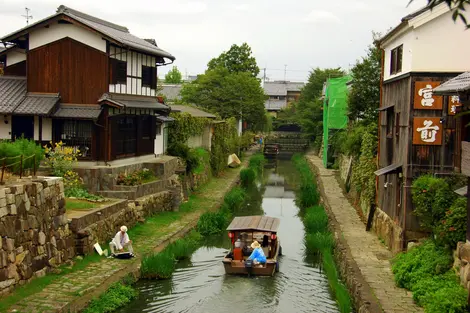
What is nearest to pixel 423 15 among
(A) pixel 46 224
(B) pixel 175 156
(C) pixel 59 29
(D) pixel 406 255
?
(D) pixel 406 255

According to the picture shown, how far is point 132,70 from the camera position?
25.6 m

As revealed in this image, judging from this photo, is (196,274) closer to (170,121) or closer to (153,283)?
(153,283)

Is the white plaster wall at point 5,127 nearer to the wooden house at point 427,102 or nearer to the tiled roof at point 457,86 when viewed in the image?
the wooden house at point 427,102

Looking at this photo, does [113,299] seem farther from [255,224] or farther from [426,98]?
[426,98]

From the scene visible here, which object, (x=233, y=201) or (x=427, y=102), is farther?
(x=233, y=201)

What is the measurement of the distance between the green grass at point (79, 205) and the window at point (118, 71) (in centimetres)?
637

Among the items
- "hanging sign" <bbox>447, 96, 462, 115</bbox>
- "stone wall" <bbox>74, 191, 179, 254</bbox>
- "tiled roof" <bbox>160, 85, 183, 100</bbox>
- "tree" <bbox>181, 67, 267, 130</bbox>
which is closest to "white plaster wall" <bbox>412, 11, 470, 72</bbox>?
"hanging sign" <bbox>447, 96, 462, 115</bbox>

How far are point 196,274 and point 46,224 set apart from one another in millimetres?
5023

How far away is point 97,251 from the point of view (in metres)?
16.8

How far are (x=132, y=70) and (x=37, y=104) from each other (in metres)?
4.86

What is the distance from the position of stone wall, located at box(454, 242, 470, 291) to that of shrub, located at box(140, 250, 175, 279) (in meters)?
7.92

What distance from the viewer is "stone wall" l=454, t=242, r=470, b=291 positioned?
1167 centimetres

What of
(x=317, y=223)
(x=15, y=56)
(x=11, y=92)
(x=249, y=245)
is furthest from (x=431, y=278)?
(x=15, y=56)

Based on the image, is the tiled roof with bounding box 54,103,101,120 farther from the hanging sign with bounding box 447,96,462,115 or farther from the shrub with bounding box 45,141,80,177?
the hanging sign with bounding box 447,96,462,115
